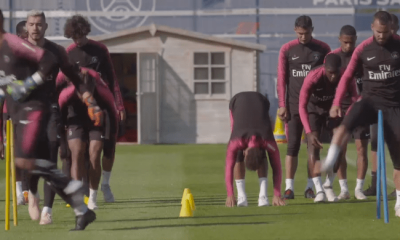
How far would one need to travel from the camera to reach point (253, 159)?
10344 millimetres

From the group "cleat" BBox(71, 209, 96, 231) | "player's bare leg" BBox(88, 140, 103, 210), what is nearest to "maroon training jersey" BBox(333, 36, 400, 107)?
"cleat" BBox(71, 209, 96, 231)

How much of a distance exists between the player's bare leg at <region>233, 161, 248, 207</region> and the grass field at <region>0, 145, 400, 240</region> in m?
0.15

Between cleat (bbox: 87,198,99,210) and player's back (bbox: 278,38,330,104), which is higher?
player's back (bbox: 278,38,330,104)

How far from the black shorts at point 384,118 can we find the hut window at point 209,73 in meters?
19.0

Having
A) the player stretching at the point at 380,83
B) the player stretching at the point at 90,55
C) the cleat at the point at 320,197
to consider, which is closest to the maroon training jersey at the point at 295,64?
the cleat at the point at 320,197

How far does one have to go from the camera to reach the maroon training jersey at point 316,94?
438 inches

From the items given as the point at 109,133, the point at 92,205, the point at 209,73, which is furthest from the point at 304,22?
the point at 209,73

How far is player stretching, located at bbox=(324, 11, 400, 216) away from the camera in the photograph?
9.27 meters

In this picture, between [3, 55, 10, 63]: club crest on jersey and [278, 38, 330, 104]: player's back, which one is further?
[278, 38, 330, 104]: player's back

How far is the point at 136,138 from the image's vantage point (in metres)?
29.9

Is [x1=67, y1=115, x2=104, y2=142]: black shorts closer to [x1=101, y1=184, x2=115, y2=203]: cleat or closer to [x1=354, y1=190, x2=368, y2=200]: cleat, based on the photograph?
[x1=101, y1=184, x2=115, y2=203]: cleat

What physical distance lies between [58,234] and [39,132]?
88 cm

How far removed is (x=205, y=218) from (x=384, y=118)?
1934 millimetres

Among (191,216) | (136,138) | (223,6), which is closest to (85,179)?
(191,216)
